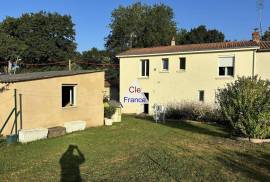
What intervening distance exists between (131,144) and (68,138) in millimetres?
3408

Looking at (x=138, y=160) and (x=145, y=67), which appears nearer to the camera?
(x=138, y=160)

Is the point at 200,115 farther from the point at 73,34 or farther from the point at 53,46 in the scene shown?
the point at 73,34

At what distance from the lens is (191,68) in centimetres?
3075

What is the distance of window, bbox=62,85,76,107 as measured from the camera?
2041 cm

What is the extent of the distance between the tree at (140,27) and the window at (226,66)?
3273 cm

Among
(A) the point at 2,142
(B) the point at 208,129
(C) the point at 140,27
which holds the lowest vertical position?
(B) the point at 208,129

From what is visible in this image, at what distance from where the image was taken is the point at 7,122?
53.5 ft

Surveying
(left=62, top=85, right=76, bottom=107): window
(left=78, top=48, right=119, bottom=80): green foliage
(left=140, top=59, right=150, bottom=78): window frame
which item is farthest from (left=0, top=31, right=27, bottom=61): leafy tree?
(left=62, top=85, right=76, bottom=107): window

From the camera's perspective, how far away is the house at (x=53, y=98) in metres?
16.5

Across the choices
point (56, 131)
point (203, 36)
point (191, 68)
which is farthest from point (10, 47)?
point (56, 131)

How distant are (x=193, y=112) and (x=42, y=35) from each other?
3866cm

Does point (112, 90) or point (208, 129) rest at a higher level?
point (112, 90)

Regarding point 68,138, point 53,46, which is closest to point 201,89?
point 68,138

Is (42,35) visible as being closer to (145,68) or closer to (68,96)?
(145,68)
